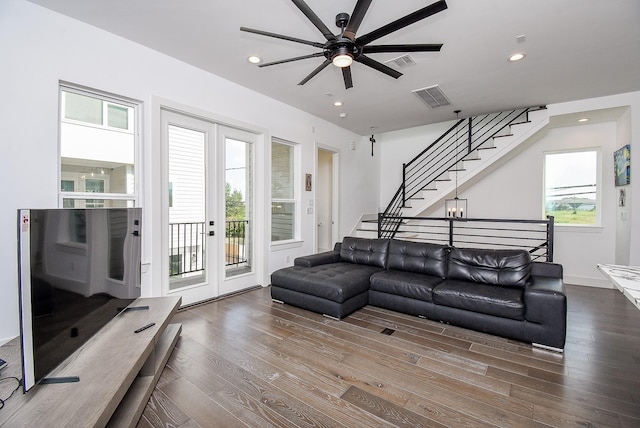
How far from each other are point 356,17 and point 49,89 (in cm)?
278

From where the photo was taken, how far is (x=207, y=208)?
13.1ft

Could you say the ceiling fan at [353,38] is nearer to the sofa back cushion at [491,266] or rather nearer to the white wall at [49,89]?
the white wall at [49,89]

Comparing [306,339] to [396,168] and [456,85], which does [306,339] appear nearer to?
A: [456,85]

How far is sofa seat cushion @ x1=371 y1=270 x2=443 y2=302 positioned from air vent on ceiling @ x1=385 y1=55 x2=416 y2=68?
2611 mm

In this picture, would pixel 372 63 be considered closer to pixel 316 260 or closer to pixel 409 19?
pixel 409 19

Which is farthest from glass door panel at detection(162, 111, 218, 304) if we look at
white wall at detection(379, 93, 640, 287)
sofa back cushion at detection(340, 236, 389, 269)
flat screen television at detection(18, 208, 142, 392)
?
white wall at detection(379, 93, 640, 287)

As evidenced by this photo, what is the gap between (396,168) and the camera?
25.0 feet

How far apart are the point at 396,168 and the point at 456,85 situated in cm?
350

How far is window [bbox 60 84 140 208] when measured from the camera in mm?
2795

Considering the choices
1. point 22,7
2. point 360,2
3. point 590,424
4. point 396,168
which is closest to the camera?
point 590,424

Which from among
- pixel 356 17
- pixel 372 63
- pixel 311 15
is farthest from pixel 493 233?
pixel 311 15

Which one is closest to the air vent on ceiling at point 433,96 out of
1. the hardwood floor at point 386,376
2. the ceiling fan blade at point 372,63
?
the ceiling fan blade at point 372,63

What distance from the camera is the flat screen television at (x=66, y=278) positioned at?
4.37 ft

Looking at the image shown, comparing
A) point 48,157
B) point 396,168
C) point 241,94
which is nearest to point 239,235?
point 241,94
